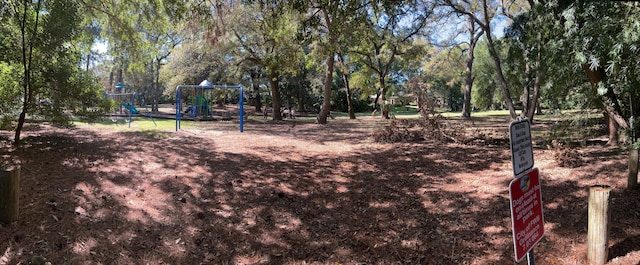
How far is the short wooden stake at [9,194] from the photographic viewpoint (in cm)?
441

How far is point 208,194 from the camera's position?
609 centimetres

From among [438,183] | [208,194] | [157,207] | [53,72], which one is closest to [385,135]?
[438,183]

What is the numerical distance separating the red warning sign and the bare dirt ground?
184 cm

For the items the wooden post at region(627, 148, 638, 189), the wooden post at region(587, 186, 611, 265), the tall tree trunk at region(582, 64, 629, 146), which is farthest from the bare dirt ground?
the tall tree trunk at region(582, 64, 629, 146)

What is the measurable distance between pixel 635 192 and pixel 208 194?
19.6 feet

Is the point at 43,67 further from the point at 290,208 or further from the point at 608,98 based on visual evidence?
the point at 608,98

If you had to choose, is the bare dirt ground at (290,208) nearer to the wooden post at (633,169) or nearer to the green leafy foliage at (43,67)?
the wooden post at (633,169)

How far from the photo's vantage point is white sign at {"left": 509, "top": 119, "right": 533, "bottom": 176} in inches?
93.9

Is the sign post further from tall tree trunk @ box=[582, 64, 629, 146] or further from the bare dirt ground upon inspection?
tall tree trunk @ box=[582, 64, 629, 146]

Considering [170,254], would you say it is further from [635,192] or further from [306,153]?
[635,192]

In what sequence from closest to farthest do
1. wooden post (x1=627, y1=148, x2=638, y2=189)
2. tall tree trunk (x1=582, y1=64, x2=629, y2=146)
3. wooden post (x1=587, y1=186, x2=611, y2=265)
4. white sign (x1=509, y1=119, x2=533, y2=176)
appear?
white sign (x1=509, y1=119, x2=533, y2=176) → wooden post (x1=587, y1=186, x2=611, y2=265) → wooden post (x1=627, y1=148, x2=638, y2=189) → tall tree trunk (x1=582, y1=64, x2=629, y2=146)

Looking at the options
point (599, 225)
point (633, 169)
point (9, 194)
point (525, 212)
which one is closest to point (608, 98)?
point (633, 169)

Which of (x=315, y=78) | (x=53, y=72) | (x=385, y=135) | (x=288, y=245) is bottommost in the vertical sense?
(x=288, y=245)

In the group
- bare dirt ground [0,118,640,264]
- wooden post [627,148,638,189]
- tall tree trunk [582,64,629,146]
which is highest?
tall tree trunk [582,64,629,146]
